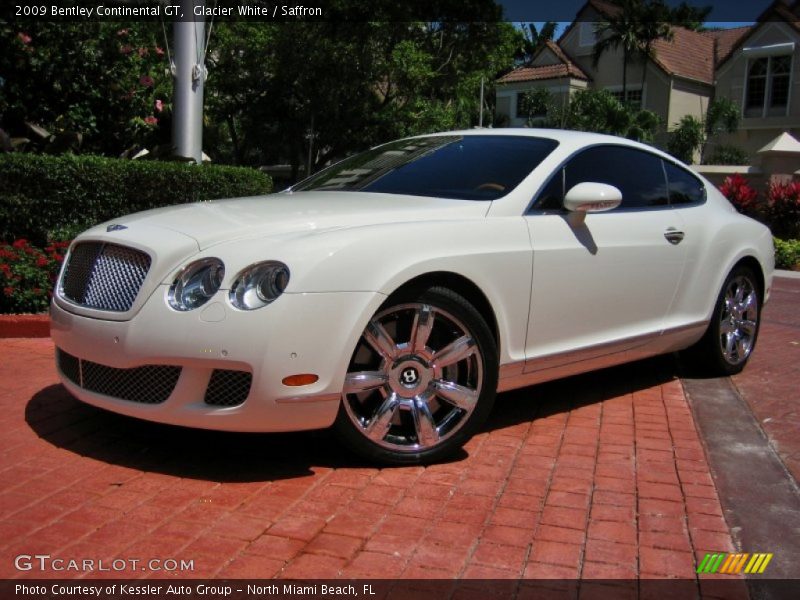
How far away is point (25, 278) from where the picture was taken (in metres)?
6.30

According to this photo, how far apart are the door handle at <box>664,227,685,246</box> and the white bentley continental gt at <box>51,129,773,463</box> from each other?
2 centimetres

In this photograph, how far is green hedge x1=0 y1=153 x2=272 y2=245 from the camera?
7027 millimetres

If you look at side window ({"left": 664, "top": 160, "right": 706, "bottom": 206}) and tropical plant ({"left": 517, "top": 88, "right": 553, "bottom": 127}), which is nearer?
side window ({"left": 664, "top": 160, "right": 706, "bottom": 206})

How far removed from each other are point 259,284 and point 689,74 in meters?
36.5

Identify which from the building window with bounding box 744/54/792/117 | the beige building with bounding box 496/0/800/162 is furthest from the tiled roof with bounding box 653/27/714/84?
the building window with bounding box 744/54/792/117

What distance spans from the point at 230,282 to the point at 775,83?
1383 inches

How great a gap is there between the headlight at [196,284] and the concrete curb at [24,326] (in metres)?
2.92

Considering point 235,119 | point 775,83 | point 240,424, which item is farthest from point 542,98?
point 240,424

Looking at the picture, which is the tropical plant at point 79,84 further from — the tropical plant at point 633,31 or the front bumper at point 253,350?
the tropical plant at point 633,31

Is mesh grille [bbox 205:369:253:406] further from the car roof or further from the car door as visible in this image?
the car roof

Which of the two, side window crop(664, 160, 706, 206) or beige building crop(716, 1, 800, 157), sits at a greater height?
beige building crop(716, 1, 800, 157)

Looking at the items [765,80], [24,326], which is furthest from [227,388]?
[765,80]

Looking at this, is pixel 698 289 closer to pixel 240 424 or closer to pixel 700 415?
pixel 700 415

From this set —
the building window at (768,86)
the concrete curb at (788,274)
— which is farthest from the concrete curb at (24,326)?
the building window at (768,86)
